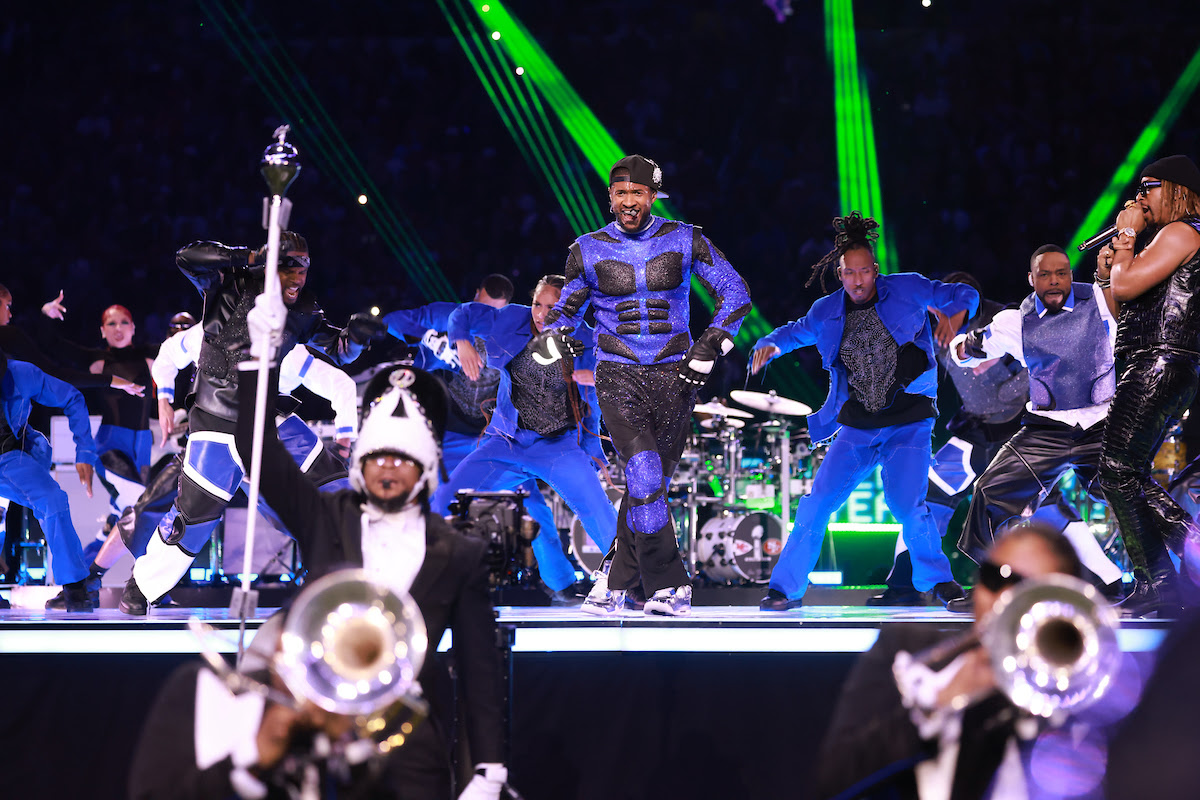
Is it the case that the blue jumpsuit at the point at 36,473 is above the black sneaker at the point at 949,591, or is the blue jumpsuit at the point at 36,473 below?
above

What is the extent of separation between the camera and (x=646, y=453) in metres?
5.41

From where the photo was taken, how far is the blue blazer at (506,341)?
7.04 m

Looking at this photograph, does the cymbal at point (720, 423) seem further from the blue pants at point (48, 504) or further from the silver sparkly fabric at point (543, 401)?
the blue pants at point (48, 504)

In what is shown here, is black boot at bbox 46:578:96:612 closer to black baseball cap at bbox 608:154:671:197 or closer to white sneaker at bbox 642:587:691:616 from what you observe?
white sneaker at bbox 642:587:691:616

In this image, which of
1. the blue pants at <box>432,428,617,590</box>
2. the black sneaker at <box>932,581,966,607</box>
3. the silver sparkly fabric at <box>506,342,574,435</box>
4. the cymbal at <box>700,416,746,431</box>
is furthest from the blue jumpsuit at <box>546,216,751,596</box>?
the cymbal at <box>700,416,746,431</box>

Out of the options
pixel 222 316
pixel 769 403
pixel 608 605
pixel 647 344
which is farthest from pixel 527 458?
pixel 769 403

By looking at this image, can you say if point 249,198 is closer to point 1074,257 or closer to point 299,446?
point 299,446

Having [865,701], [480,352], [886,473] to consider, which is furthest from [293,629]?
[480,352]

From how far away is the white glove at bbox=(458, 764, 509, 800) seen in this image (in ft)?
10.5

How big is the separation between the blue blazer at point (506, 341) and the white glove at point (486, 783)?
3811mm

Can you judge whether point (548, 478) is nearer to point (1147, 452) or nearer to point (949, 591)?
point (949, 591)

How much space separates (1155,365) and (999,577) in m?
2.91

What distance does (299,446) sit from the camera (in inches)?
239

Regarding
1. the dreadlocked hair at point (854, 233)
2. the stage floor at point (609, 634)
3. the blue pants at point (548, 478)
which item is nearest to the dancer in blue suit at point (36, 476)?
the stage floor at point (609, 634)
